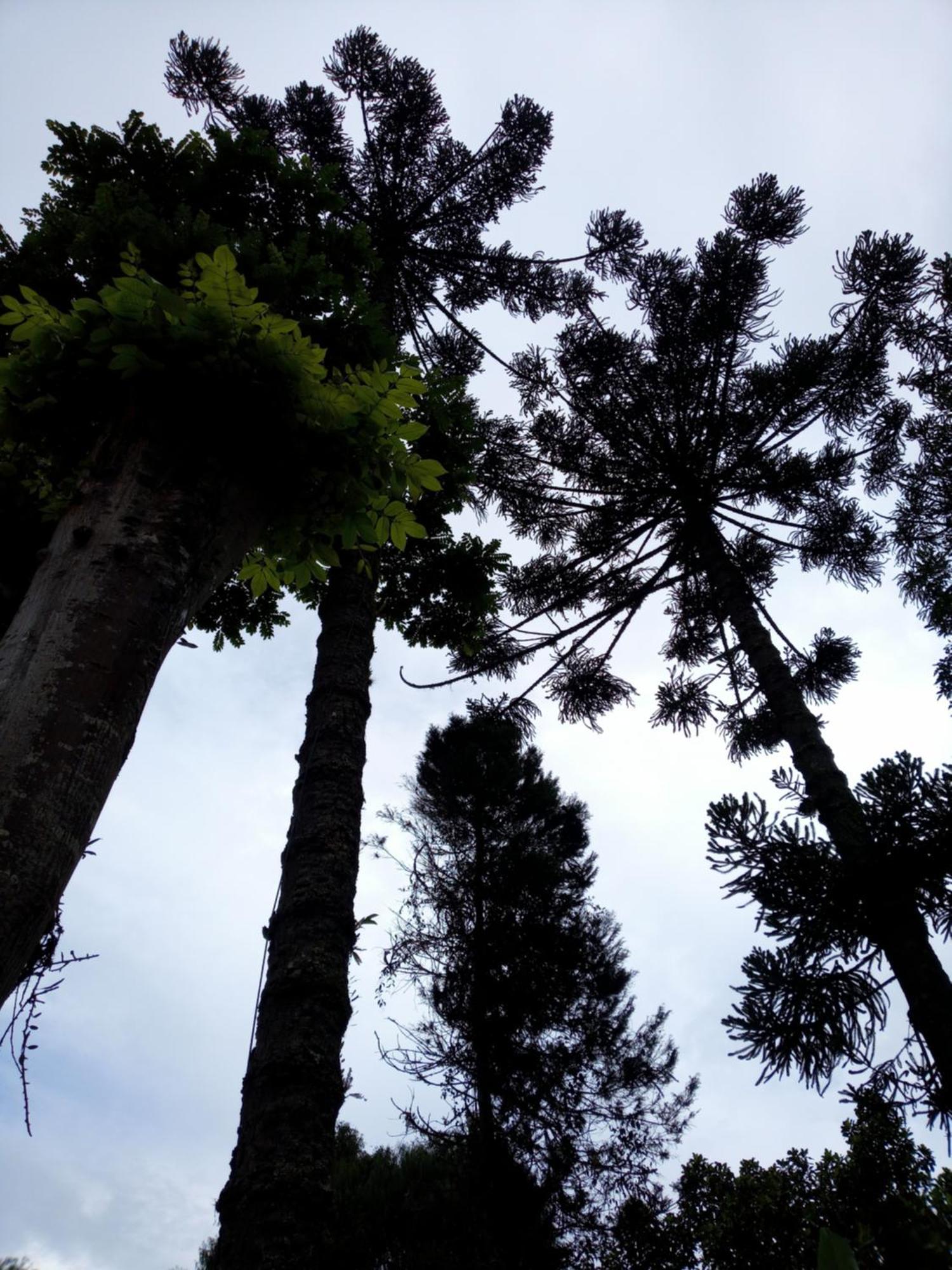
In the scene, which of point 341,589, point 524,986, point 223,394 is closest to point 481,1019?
point 524,986

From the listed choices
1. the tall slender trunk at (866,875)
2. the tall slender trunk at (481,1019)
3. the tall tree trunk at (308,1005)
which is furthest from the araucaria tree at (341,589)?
the tall slender trunk at (481,1019)

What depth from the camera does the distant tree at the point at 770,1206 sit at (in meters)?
6.05

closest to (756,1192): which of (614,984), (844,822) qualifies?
(844,822)

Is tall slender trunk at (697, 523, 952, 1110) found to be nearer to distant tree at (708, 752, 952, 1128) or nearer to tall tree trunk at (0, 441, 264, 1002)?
distant tree at (708, 752, 952, 1128)

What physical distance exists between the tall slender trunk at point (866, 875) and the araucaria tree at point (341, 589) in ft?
7.74

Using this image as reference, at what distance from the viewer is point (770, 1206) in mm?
7648

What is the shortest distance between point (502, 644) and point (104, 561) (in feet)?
22.6

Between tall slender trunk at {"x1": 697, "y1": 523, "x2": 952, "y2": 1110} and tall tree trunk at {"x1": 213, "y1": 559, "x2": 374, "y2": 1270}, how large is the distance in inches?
97.7

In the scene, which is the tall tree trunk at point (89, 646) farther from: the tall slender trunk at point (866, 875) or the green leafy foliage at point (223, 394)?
the tall slender trunk at point (866, 875)

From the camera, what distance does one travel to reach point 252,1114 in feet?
9.22

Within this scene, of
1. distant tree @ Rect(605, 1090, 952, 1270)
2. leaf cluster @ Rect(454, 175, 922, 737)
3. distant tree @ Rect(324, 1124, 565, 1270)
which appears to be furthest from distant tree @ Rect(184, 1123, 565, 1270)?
leaf cluster @ Rect(454, 175, 922, 737)

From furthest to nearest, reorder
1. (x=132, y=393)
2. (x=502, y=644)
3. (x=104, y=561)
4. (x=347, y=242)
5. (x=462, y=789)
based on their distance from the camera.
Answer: (x=462, y=789) < (x=502, y=644) < (x=347, y=242) < (x=132, y=393) < (x=104, y=561)

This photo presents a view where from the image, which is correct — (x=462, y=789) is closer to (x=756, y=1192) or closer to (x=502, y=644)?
(x=502, y=644)

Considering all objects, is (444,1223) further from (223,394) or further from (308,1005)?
(223,394)
